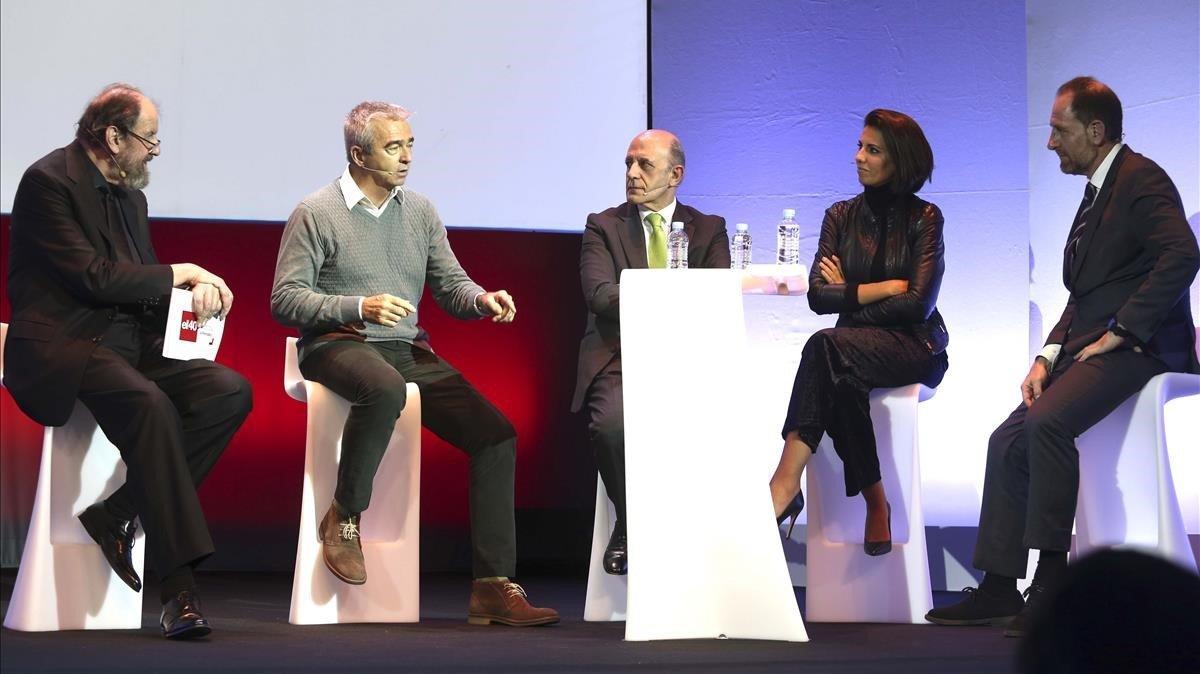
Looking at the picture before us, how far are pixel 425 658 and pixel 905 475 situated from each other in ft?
5.34

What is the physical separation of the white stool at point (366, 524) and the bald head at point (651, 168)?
0.91m

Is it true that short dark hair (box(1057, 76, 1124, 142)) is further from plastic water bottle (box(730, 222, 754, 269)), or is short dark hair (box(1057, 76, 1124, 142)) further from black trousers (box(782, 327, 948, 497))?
plastic water bottle (box(730, 222, 754, 269))

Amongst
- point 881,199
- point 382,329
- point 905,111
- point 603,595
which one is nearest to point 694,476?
point 603,595

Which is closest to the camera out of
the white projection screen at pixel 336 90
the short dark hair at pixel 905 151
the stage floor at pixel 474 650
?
the stage floor at pixel 474 650

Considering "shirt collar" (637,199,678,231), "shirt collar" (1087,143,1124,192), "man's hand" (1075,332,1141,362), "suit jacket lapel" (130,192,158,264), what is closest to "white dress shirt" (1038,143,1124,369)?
"shirt collar" (1087,143,1124,192)

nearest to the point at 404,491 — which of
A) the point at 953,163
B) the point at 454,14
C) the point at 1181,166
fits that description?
the point at 454,14

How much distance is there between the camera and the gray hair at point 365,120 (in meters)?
3.75

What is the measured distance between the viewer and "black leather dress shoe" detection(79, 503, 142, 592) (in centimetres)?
323

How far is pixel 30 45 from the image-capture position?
15.1 feet

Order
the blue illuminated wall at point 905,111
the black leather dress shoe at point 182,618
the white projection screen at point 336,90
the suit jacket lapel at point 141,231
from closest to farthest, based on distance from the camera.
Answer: the black leather dress shoe at point 182,618 → the suit jacket lapel at point 141,231 → the white projection screen at point 336,90 → the blue illuminated wall at point 905,111

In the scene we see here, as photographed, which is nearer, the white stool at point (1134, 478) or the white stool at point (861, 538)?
the white stool at point (1134, 478)

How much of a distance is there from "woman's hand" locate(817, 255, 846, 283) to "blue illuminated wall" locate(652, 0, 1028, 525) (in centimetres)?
80

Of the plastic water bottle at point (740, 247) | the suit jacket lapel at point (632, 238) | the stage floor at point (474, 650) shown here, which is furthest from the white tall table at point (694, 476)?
the suit jacket lapel at point (632, 238)

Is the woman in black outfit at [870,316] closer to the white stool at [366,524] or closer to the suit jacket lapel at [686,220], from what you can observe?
the suit jacket lapel at [686,220]
